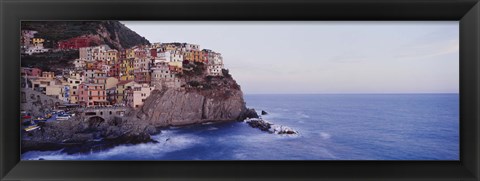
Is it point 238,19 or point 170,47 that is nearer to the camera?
point 238,19

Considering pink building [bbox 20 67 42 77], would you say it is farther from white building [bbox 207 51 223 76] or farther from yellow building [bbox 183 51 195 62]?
white building [bbox 207 51 223 76]

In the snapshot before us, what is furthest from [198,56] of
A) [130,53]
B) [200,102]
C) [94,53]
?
[94,53]

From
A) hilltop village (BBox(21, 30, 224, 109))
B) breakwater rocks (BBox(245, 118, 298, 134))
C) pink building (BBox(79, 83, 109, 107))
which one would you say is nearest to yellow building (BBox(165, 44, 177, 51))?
hilltop village (BBox(21, 30, 224, 109))

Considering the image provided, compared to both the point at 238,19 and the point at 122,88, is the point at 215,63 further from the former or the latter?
the point at 122,88

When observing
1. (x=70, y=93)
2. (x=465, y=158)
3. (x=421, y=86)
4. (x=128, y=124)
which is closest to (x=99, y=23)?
(x=70, y=93)

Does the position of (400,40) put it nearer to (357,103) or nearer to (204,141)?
(357,103)

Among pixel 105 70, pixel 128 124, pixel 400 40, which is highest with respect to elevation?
pixel 400 40
